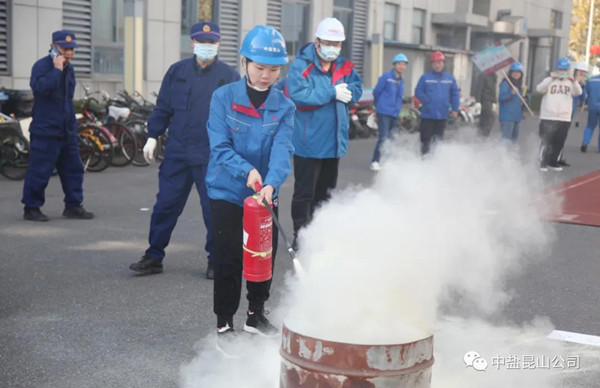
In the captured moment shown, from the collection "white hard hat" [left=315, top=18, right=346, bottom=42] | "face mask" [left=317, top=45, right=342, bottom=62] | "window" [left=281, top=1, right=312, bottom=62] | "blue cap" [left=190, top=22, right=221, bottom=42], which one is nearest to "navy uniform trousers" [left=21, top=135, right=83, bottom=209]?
"blue cap" [left=190, top=22, right=221, bottom=42]

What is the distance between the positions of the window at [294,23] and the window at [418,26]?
8.06m

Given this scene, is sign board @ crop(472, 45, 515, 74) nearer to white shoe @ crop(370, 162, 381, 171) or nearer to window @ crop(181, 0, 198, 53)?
white shoe @ crop(370, 162, 381, 171)

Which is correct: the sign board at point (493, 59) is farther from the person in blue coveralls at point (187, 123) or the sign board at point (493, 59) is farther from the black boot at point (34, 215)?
the person in blue coveralls at point (187, 123)

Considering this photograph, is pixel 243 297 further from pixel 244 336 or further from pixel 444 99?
pixel 444 99

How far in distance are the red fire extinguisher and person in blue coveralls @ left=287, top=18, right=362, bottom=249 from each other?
271 centimetres

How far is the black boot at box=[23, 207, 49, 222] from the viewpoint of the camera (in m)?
9.02

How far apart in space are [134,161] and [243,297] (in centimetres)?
831

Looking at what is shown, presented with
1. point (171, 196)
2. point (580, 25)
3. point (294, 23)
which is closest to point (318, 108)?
point (171, 196)

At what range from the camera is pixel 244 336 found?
5.18m

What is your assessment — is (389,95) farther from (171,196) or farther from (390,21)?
(390,21)

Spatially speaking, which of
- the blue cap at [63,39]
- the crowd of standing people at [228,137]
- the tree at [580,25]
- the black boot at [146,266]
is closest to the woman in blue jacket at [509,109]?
the crowd of standing people at [228,137]

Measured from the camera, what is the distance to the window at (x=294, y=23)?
24547mm

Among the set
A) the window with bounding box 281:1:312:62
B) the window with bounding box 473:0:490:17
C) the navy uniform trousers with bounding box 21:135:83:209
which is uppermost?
the window with bounding box 473:0:490:17

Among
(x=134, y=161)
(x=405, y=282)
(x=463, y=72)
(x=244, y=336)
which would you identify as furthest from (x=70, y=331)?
A: (x=463, y=72)
